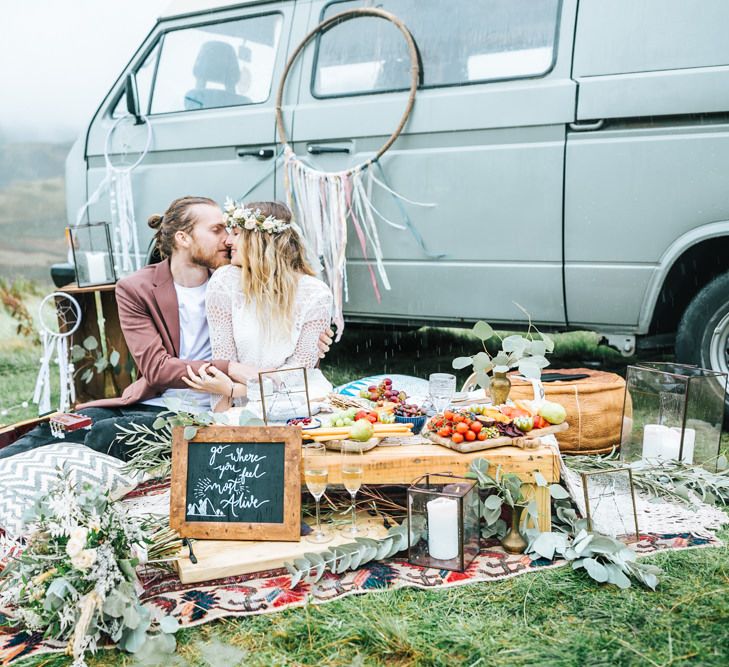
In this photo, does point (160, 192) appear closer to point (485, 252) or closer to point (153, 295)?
point (153, 295)

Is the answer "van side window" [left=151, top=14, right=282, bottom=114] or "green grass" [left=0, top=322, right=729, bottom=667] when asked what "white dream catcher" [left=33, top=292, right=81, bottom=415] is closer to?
"van side window" [left=151, top=14, right=282, bottom=114]

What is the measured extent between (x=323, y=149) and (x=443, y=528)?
8.15ft

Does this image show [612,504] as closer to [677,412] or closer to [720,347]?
[677,412]

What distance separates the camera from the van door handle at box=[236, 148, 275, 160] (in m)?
4.43

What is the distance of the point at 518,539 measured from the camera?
251cm

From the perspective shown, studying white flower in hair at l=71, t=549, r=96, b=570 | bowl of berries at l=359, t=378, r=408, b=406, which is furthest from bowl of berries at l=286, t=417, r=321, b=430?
white flower in hair at l=71, t=549, r=96, b=570

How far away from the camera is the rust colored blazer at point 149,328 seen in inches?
136

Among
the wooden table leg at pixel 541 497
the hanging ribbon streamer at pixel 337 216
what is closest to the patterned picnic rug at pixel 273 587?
the wooden table leg at pixel 541 497

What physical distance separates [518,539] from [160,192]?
3.29 m

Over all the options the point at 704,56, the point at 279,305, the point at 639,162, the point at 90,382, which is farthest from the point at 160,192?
the point at 704,56

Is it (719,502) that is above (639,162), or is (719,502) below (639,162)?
below

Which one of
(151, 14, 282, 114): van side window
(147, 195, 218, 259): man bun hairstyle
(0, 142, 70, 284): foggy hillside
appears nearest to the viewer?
(147, 195, 218, 259): man bun hairstyle

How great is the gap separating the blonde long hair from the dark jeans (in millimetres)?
677

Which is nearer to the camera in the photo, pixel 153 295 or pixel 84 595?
pixel 84 595
